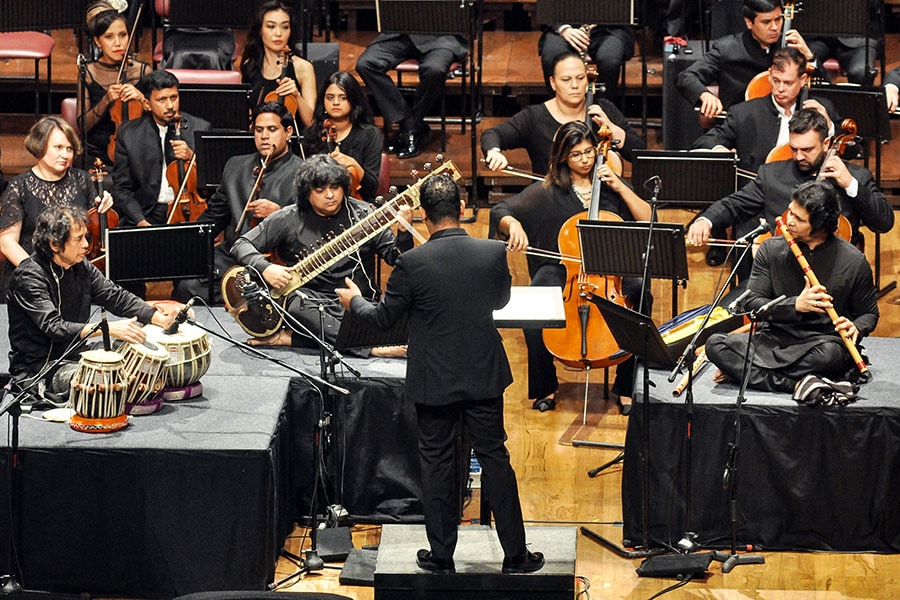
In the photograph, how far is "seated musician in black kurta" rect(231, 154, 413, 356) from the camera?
5957 millimetres

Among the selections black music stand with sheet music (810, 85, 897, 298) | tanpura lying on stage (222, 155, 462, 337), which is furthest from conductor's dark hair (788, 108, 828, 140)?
tanpura lying on stage (222, 155, 462, 337)

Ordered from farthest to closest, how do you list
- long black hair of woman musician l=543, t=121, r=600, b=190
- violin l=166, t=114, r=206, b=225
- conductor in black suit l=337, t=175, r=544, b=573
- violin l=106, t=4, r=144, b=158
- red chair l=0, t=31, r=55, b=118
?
red chair l=0, t=31, r=55, b=118 → violin l=106, t=4, r=144, b=158 → violin l=166, t=114, r=206, b=225 → long black hair of woman musician l=543, t=121, r=600, b=190 → conductor in black suit l=337, t=175, r=544, b=573

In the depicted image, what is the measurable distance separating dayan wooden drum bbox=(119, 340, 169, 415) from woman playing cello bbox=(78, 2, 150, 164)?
2.46m

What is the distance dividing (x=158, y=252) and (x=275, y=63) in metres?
1.88

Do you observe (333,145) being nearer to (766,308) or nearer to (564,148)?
(564,148)

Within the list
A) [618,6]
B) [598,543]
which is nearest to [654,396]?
[598,543]

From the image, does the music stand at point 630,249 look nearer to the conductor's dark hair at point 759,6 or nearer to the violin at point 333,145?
the violin at point 333,145

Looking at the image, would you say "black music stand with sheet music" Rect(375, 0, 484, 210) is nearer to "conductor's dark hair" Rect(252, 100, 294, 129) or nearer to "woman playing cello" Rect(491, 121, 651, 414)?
"conductor's dark hair" Rect(252, 100, 294, 129)

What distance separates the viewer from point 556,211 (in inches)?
259

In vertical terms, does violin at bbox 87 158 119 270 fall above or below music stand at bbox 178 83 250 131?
below

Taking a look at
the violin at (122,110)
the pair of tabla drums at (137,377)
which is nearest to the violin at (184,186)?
the violin at (122,110)

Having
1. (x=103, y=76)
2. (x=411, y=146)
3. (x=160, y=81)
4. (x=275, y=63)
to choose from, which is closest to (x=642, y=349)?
(x=160, y=81)

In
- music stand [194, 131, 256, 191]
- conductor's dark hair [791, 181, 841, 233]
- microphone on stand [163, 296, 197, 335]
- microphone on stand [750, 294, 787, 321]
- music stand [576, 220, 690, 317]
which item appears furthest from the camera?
music stand [194, 131, 256, 191]

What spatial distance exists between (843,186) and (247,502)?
2.78m
